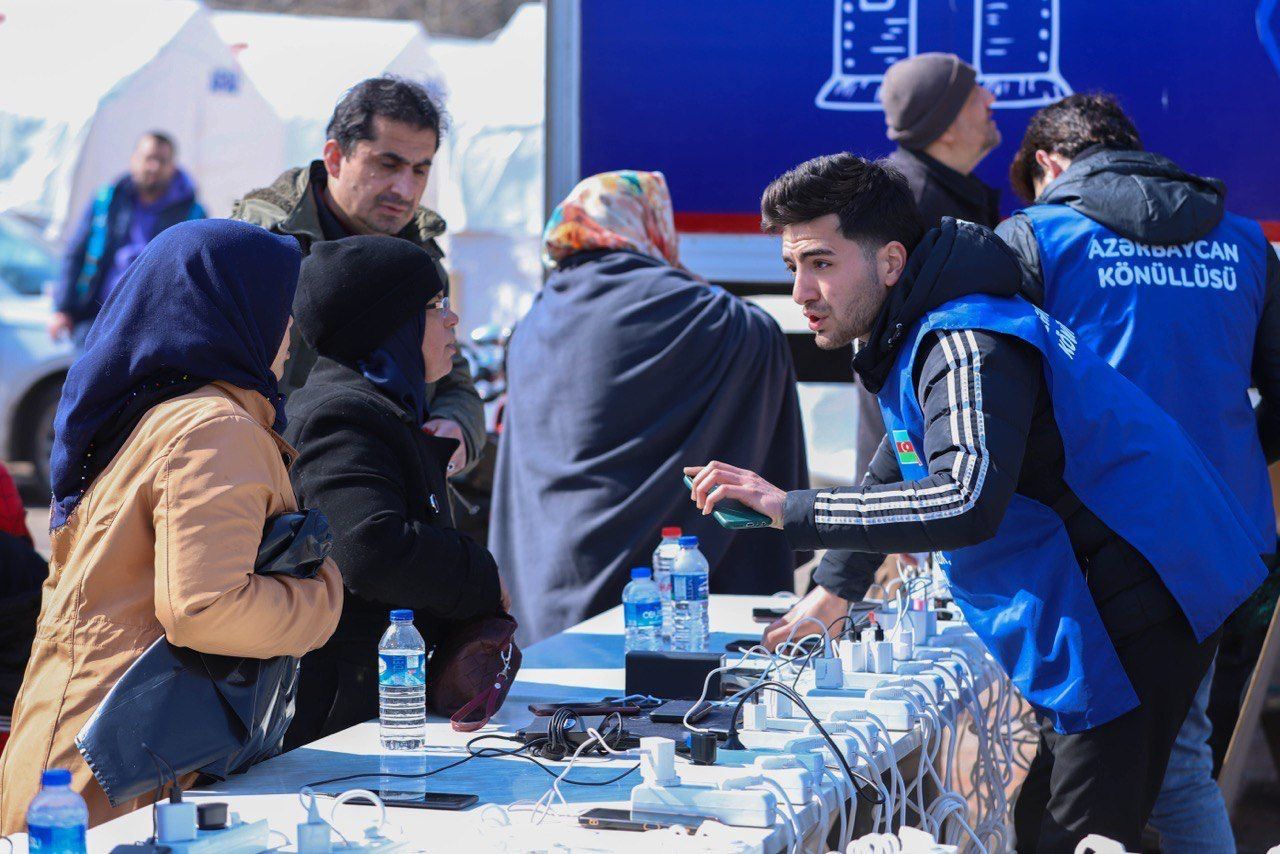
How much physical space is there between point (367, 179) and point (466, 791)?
6.11 ft

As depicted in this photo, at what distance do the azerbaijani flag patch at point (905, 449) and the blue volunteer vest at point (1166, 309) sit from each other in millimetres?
817

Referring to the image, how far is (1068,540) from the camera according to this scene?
2383mm

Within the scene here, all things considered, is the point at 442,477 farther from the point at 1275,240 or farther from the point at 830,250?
the point at 1275,240

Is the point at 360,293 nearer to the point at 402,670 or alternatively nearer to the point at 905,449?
the point at 402,670

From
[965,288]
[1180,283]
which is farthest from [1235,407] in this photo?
[965,288]

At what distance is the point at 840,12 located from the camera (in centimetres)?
452

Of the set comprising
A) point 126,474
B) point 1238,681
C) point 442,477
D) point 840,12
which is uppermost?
point 840,12

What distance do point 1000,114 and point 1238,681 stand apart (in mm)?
1695

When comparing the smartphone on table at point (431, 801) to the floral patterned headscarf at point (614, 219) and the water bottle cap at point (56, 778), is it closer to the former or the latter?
the water bottle cap at point (56, 778)

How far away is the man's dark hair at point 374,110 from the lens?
3.60m

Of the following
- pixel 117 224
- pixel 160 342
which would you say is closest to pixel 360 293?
pixel 160 342

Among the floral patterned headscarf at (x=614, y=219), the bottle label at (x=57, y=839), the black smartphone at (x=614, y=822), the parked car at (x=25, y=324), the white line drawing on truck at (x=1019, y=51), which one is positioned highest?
the white line drawing on truck at (x=1019, y=51)

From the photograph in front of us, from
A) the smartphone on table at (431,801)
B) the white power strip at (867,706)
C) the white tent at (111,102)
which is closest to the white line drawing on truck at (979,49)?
the white power strip at (867,706)

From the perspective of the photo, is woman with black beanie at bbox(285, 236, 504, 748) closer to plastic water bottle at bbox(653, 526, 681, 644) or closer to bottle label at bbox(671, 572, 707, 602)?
bottle label at bbox(671, 572, 707, 602)
